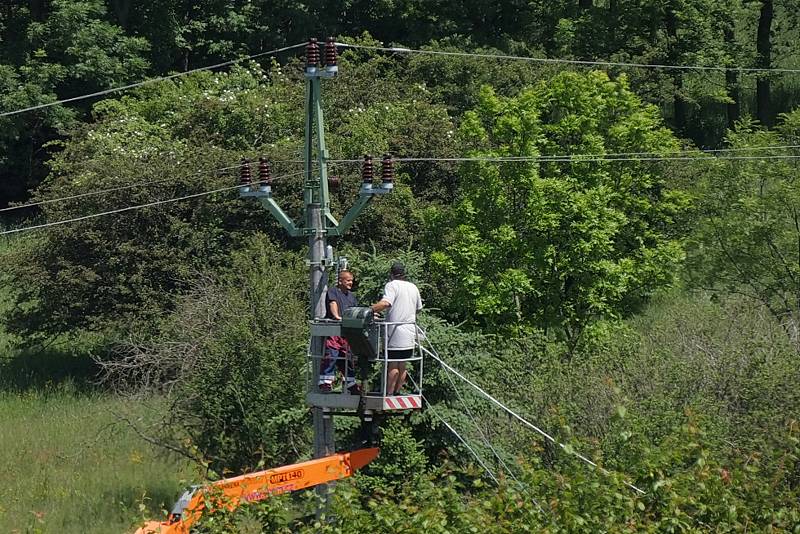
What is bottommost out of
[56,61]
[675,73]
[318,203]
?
[318,203]

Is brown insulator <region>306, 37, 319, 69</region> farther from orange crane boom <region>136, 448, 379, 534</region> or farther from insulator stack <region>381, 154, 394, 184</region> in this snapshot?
orange crane boom <region>136, 448, 379, 534</region>

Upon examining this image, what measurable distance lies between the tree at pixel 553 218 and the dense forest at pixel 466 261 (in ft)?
0.24

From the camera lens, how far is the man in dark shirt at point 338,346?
679 inches

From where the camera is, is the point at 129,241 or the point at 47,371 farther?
the point at 47,371

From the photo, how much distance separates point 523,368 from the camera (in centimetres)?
2364

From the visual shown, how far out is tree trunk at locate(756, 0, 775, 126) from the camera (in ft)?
150

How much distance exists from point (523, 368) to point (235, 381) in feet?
16.8

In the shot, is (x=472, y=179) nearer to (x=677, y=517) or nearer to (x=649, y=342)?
(x=649, y=342)

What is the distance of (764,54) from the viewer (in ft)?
150

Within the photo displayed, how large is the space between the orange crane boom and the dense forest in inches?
8.8

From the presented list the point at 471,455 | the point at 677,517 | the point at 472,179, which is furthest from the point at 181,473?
the point at 677,517

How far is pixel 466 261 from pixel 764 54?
69.8 feet

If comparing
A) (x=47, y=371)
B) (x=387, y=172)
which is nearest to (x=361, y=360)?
(x=387, y=172)

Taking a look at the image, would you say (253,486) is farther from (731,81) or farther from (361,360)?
(731,81)
